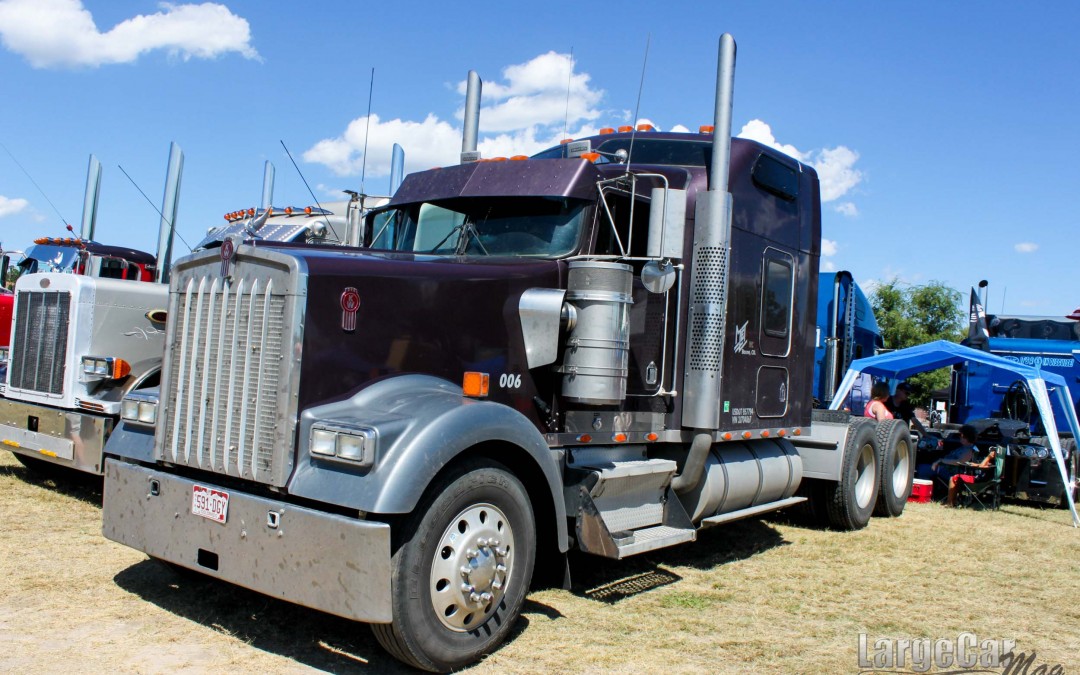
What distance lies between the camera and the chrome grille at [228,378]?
4.25m

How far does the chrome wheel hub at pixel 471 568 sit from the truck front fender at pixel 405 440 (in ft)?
1.16

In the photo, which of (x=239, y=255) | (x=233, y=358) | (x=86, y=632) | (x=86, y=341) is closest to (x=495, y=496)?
(x=233, y=358)

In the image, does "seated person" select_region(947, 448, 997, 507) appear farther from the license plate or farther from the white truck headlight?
the license plate

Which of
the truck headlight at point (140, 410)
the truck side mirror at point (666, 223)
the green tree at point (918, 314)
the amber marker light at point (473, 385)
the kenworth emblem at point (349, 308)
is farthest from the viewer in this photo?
the green tree at point (918, 314)

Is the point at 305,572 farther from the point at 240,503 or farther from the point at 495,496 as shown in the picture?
the point at 495,496

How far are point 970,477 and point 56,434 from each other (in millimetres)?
10053

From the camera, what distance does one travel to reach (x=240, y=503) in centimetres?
419

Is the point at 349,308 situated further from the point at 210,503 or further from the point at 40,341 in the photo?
the point at 40,341

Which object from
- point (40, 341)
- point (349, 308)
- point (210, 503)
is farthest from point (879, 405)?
point (40, 341)

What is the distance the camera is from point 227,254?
4613 millimetres

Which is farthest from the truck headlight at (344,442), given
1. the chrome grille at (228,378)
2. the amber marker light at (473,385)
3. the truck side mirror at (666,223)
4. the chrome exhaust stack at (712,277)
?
the chrome exhaust stack at (712,277)

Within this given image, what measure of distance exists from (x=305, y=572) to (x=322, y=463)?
49 centimetres

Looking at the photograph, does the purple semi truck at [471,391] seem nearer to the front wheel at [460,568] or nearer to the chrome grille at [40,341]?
the front wheel at [460,568]

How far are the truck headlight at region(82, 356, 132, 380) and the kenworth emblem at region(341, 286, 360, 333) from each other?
145 inches
